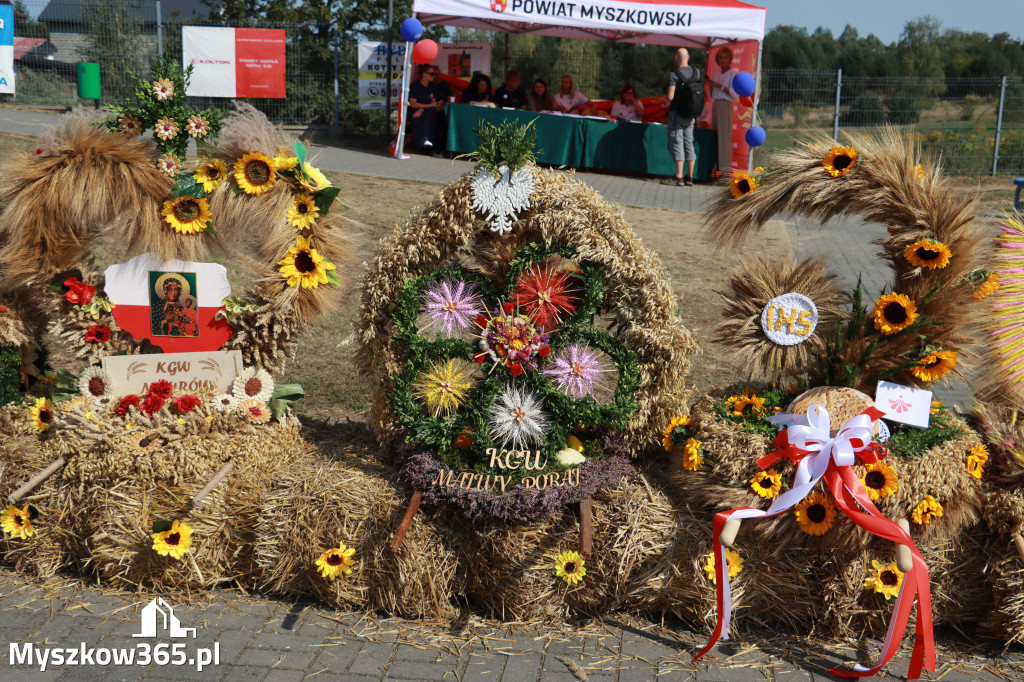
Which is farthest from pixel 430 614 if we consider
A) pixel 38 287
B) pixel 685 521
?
pixel 38 287

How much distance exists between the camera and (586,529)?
3.21m

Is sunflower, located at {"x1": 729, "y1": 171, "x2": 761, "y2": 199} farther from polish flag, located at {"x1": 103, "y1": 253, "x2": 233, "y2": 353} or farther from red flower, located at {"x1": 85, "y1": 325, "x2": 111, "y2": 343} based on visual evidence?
red flower, located at {"x1": 85, "y1": 325, "x2": 111, "y2": 343}

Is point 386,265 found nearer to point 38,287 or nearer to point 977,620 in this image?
point 38,287

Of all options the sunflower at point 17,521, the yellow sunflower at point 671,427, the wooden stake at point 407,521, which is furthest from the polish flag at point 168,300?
the yellow sunflower at point 671,427

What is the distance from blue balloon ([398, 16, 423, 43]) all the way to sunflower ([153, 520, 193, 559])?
1029 cm

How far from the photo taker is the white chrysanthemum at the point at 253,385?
3.90 meters

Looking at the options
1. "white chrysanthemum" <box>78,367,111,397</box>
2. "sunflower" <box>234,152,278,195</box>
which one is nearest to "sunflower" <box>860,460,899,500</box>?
"sunflower" <box>234,152,278,195</box>

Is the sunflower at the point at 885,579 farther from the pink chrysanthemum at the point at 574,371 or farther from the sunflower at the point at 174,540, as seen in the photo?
the sunflower at the point at 174,540

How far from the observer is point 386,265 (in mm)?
3494

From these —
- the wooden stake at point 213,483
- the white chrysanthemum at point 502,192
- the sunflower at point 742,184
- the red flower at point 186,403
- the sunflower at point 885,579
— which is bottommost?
the sunflower at point 885,579

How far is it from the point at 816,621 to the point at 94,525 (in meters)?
3.01

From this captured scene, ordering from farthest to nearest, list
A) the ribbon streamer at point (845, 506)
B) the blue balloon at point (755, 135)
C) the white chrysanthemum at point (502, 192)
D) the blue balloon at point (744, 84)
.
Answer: the blue balloon at point (744, 84)
the blue balloon at point (755, 135)
the white chrysanthemum at point (502, 192)
the ribbon streamer at point (845, 506)

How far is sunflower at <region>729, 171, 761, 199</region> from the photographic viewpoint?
11.8ft

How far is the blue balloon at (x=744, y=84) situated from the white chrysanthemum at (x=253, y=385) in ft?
32.1
